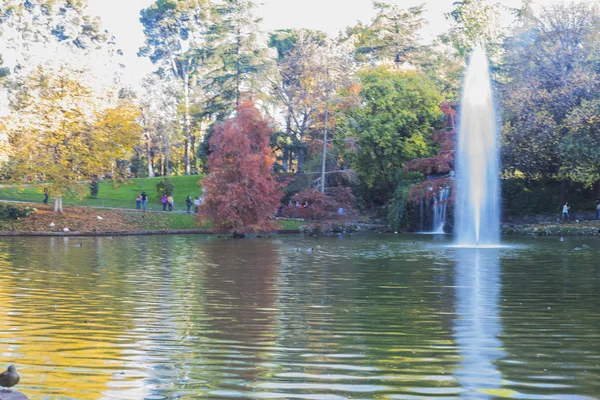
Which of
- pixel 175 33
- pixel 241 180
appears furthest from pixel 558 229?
pixel 175 33

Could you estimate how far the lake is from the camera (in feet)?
26.7

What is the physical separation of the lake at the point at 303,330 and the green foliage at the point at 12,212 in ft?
73.3

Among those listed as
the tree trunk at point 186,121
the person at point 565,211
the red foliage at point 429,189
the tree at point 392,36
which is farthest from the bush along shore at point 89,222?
the tree at point 392,36

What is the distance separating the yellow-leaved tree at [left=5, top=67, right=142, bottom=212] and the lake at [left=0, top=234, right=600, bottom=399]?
23.3m

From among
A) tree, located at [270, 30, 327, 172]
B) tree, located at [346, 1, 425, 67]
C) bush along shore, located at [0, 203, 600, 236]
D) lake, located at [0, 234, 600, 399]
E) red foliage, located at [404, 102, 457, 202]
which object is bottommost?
lake, located at [0, 234, 600, 399]

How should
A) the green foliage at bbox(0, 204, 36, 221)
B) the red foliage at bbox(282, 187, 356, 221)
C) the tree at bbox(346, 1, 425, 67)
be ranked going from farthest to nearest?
1. the tree at bbox(346, 1, 425, 67)
2. the red foliage at bbox(282, 187, 356, 221)
3. the green foliage at bbox(0, 204, 36, 221)

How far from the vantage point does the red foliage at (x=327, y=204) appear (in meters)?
45.1

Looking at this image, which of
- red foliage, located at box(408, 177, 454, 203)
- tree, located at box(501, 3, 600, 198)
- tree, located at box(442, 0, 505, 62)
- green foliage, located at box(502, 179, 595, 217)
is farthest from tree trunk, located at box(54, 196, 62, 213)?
tree, located at box(442, 0, 505, 62)

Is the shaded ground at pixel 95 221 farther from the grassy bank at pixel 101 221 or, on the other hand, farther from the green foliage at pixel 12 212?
the green foliage at pixel 12 212

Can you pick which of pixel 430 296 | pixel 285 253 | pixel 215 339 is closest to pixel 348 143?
pixel 285 253

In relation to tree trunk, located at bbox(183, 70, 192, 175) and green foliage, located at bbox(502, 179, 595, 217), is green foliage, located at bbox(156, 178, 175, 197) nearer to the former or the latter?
tree trunk, located at bbox(183, 70, 192, 175)

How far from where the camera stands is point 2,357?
9422 millimetres

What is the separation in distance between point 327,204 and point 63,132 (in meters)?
16.5

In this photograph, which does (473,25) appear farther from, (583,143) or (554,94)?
(583,143)
